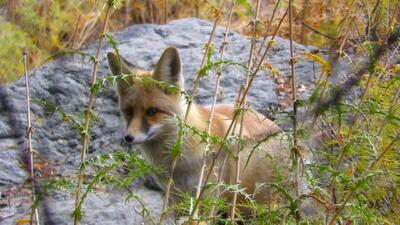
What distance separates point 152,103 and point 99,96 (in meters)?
0.88

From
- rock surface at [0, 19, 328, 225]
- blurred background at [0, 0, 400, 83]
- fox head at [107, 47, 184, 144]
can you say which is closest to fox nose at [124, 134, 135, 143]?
fox head at [107, 47, 184, 144]

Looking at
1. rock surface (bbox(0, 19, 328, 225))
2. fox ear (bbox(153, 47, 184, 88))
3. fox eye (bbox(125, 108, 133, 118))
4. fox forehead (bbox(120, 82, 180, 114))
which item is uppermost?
fox ear (bbox(153, 47, 184, 88))

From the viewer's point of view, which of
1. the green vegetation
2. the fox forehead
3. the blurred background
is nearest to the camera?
the green vegetation

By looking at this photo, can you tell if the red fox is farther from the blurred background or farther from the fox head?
the blurred background

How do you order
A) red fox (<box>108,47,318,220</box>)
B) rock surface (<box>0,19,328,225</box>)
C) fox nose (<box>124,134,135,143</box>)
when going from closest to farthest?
1. red fox (<box>108,47,318,220</box>)
2. fox nose (<box>124,134,135,143</box>)
3. rock surface (<box>0,19,328,225</box>)

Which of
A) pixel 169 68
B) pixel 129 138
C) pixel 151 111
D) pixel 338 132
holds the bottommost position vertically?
pixel 129 138

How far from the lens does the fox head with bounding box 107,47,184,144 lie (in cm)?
595

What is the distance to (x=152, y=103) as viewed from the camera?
20.1 ft

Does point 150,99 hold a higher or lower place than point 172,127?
higher

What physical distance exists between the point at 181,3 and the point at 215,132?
6334mm

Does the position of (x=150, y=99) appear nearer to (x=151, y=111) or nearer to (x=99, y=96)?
(x=151, y=111)

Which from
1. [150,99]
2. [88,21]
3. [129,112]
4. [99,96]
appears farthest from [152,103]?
[88,21]

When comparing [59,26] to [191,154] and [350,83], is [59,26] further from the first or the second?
[350,83]

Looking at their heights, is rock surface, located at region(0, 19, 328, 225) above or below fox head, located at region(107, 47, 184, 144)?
below
